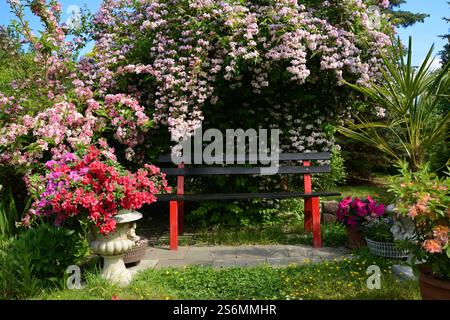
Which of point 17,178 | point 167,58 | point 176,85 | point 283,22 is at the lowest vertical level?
point 17,178

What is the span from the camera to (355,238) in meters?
4.51

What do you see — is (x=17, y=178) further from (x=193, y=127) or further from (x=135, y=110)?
(x=193, y=127)

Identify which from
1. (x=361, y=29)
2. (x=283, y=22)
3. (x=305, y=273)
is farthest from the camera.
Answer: (x=361, y=29)

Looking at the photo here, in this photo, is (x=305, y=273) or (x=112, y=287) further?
(x=305, y=273)

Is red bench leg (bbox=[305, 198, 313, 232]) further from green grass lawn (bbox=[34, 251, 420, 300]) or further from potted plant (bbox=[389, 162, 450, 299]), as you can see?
potted plant (bbox=[389, 162, 450, 299])

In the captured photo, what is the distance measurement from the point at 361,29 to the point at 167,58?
268cm

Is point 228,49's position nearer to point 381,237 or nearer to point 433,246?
point 381,237

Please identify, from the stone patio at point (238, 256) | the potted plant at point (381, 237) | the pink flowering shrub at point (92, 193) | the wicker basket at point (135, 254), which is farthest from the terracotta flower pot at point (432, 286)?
the wicker basket at point (135, 254)

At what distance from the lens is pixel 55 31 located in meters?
5.86
